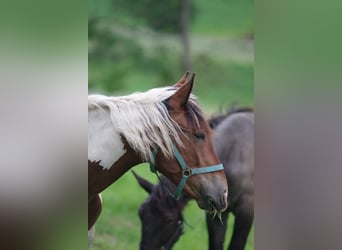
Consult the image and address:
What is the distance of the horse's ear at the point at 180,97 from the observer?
3369mm

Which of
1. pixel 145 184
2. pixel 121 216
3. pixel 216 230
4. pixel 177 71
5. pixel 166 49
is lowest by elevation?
pixel 216 230

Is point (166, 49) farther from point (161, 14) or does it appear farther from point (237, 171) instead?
point (237, 171)

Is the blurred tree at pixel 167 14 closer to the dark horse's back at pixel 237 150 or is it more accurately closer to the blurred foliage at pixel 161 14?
the blurred foliage at pixel 161 14

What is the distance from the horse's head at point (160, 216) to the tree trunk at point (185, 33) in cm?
65

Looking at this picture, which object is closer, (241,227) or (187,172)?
(187,172)

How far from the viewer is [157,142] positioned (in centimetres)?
335

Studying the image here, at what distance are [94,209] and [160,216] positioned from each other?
372mm

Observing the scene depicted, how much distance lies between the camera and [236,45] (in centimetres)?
351

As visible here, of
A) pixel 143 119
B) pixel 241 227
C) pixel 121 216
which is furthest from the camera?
pixel 241 227

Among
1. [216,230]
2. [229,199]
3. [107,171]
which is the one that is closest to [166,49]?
[107,171]

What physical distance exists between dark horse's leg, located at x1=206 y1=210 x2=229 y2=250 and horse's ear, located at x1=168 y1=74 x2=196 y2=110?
64cm

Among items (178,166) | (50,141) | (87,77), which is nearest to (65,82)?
(87,77)

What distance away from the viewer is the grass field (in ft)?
11.2

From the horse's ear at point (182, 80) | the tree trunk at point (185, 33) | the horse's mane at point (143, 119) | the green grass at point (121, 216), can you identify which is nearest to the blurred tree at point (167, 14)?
the tree trunk at point (185, 33)
